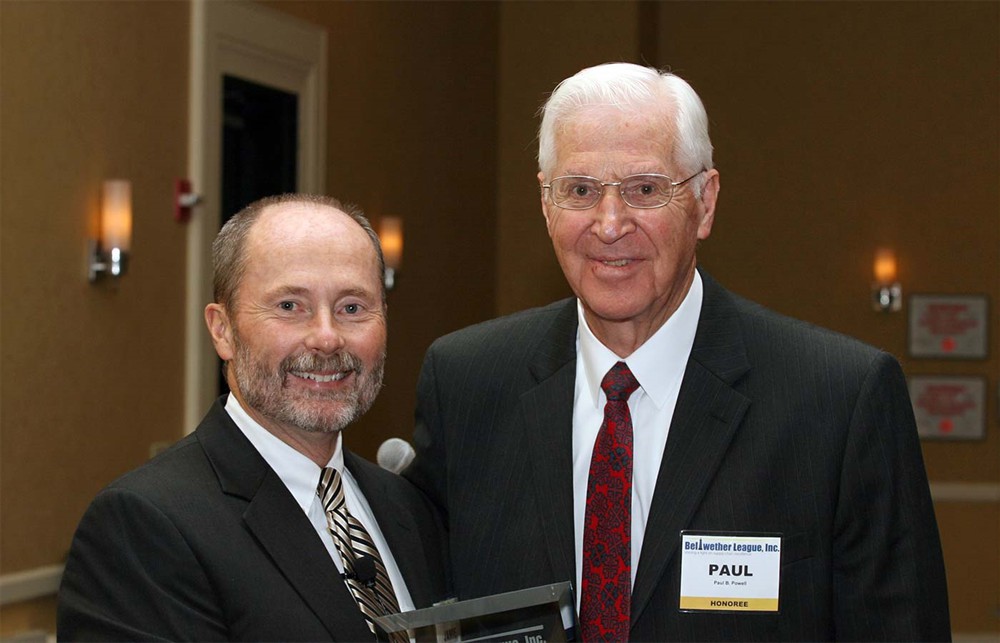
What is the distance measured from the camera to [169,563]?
6.20 ft

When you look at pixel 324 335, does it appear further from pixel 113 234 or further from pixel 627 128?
pixel 113 234

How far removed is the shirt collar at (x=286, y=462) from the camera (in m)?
2.13

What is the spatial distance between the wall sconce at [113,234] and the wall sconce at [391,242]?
3.02 meters

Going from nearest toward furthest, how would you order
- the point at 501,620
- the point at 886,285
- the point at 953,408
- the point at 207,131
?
the point at 501,620 → the point at 207,131 → the point at 953,408 → the point at 886,285

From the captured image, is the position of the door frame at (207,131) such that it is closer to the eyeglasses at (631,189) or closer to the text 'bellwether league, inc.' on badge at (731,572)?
the eyeglasses at (631,189)

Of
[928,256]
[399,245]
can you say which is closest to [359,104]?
[399,245]

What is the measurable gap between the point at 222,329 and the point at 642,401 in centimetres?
76

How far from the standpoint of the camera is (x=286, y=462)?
213 centimetres

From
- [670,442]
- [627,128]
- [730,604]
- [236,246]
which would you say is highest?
[627,128]

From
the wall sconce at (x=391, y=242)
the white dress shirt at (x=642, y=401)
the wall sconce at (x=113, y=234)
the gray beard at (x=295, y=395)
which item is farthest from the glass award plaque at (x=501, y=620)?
the wall sconce at (x=391, y=242)

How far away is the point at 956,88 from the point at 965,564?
13.1 feet

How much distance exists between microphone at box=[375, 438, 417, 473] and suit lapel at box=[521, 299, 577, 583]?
0.36 m

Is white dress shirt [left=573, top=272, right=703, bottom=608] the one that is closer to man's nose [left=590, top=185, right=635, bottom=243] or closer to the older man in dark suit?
the older man in dark suit

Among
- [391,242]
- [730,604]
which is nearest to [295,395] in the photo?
[730,604]
